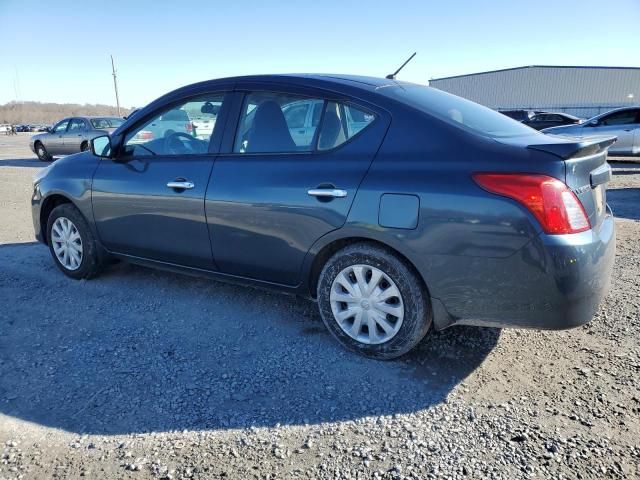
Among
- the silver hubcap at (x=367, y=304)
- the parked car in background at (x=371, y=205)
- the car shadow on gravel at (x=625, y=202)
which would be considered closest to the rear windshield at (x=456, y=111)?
the parked car in background at (x=371, y=205)

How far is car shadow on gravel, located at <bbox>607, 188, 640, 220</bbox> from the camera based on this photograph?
6955 millimetres

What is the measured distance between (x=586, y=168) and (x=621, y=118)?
12698mm

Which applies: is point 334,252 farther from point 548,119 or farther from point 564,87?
point 564,87

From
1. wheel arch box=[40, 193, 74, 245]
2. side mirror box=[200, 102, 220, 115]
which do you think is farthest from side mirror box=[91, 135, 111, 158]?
side mirror box=[200, 102, 220, 115]

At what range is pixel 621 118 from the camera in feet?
42.7

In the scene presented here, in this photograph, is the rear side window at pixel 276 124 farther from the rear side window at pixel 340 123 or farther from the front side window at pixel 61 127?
the front side window at pixel 61 127

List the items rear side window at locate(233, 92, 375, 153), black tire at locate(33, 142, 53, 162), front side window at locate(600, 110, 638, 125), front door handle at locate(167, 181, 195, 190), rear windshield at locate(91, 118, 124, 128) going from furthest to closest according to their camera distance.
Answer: black tire at locate(33, 142, 53, 162), rear windshield at locate(91, 118, 124, 128), front side window at locate(600, 110, 638, 125), front door handle at locate(167, 181, 195, 190), rear side window at locate(233, 92, 375, 153)

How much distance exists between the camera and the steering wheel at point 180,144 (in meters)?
3.65

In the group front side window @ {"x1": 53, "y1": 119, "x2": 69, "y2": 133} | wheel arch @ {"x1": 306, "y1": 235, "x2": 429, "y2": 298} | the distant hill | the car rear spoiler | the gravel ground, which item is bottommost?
the gravel ground

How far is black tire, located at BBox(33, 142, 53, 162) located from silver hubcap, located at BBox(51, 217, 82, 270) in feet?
49.1

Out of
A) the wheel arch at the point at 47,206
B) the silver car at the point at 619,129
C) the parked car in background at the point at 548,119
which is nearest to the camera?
the wheel arch at the point at 47,206

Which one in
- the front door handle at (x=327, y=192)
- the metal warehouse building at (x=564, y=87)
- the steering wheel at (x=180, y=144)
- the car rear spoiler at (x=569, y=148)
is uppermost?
the metal warehouse building at (x=564, y=87)

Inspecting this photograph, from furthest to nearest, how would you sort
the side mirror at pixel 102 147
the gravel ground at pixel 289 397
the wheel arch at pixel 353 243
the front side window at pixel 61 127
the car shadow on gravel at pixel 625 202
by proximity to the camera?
1. the front side window at pixel 61 127
2. the car shadow on gravel at pixel 625 202
3. the side mirror at pixel 102 147
4. the wheel arch at pixel 353 243
5. the gravel ground at pixel 289 397

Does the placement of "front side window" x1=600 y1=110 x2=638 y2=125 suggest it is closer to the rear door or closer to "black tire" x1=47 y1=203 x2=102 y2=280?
the rear door
